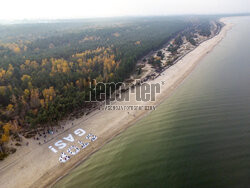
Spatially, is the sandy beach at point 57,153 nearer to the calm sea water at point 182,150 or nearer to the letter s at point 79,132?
the letter s at point 79,132

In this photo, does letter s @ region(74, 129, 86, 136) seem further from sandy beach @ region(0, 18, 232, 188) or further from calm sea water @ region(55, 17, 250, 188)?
calm sea water @ region(55, 17, 250, 188)

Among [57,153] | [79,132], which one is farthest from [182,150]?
[57,153]

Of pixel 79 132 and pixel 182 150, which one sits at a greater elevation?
pixel 79 132

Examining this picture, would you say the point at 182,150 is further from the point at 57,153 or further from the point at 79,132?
the point at 57,153

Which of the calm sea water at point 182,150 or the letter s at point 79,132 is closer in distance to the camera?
the calm sea water at point 182,150

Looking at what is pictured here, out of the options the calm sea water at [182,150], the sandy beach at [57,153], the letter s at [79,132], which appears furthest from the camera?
the letter s at [79,132]

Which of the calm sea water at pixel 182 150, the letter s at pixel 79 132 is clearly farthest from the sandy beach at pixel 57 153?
the calm sea water at pixel 182 150

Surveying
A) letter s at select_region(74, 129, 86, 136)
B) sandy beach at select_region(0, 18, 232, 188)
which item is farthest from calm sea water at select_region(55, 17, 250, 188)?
letter s at select_region(74, 129, 86, 136)

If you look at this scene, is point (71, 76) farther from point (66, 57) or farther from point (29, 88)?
point (66, 57)

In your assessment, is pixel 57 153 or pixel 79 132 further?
pixel 79 132

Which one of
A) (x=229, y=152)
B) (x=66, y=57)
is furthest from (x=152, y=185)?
(x=66, y=57)
